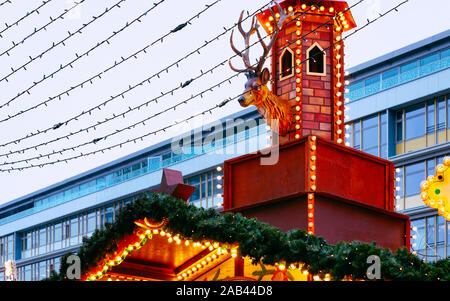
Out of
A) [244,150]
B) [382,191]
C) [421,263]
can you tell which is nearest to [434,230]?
[244,150]

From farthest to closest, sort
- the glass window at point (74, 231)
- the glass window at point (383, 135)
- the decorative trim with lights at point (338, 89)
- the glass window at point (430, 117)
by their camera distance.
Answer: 1. the glass window at point (74, 231)
2. the glass window at point (383, 135)
3. the glass window at point (430, 117)
4. the decorative trim with lights at point (338, 89)

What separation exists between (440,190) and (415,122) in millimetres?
24905

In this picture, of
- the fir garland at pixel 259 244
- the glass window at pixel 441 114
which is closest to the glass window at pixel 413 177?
the glass window at pixel 441 114

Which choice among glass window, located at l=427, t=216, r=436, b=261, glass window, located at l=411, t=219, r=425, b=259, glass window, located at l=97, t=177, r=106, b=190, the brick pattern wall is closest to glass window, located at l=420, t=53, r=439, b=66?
glass window, located at l=427, t=216, r=436, b=261

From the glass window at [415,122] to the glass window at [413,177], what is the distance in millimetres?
1516

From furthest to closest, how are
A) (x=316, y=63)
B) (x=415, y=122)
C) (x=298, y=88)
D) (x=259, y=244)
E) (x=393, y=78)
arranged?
(x=393, y=78) < (x=415, y=122) < (x=316, y=63) < (x=298, y=88) < (x=259, y=244)

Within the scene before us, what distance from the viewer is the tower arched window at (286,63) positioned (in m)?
18.6

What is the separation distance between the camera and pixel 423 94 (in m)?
45.0

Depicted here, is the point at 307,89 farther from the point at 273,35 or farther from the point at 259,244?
the point at 259,244

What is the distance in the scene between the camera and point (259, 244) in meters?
13.6

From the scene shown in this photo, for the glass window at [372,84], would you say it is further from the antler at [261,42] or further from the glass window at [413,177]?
the antler at [261,42]

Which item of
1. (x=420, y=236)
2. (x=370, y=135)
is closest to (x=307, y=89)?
(x=420, y=236)

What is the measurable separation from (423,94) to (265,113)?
28378mm
